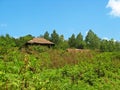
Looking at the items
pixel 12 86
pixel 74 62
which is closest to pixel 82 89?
pixel 12 86

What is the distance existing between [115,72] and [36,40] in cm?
3109

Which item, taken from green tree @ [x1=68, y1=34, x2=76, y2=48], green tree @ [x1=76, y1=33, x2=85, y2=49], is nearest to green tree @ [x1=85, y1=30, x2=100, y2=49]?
green tree @ [x1=76, y1=33, x2=85, y2=49]

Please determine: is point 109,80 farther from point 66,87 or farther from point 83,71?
point 66,87

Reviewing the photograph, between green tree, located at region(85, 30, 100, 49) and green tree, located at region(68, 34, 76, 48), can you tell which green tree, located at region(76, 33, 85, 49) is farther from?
green tree, located at region(85, 30, 100, 49)

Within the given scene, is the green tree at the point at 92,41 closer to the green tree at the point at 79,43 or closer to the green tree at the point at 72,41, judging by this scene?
the green tree at the point at 79,43

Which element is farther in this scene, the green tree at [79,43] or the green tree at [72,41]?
the green tree at [72,41]

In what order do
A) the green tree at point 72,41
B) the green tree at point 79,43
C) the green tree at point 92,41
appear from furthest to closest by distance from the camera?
1. the green tree at point 92,41
2. the green tree at point 72,41
3. the green tree at point 79,43

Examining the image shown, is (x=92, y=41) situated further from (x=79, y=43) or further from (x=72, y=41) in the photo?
(x=72, y=41)

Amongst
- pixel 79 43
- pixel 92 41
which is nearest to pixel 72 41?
pixel 79 43

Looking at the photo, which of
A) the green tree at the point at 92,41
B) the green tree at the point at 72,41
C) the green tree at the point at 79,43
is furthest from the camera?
the green tree at the point at 92,41

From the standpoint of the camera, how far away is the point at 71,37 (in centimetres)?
6388

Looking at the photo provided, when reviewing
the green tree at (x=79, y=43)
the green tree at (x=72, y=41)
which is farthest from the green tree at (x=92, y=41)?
the green tree at (x=72, y=41)

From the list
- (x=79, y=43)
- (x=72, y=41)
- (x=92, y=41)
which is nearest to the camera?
(x=79, y=43)

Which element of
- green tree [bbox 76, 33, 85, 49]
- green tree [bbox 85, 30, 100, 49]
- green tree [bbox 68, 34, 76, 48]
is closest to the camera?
green tree [bbox 76, 33, 85, 49]
